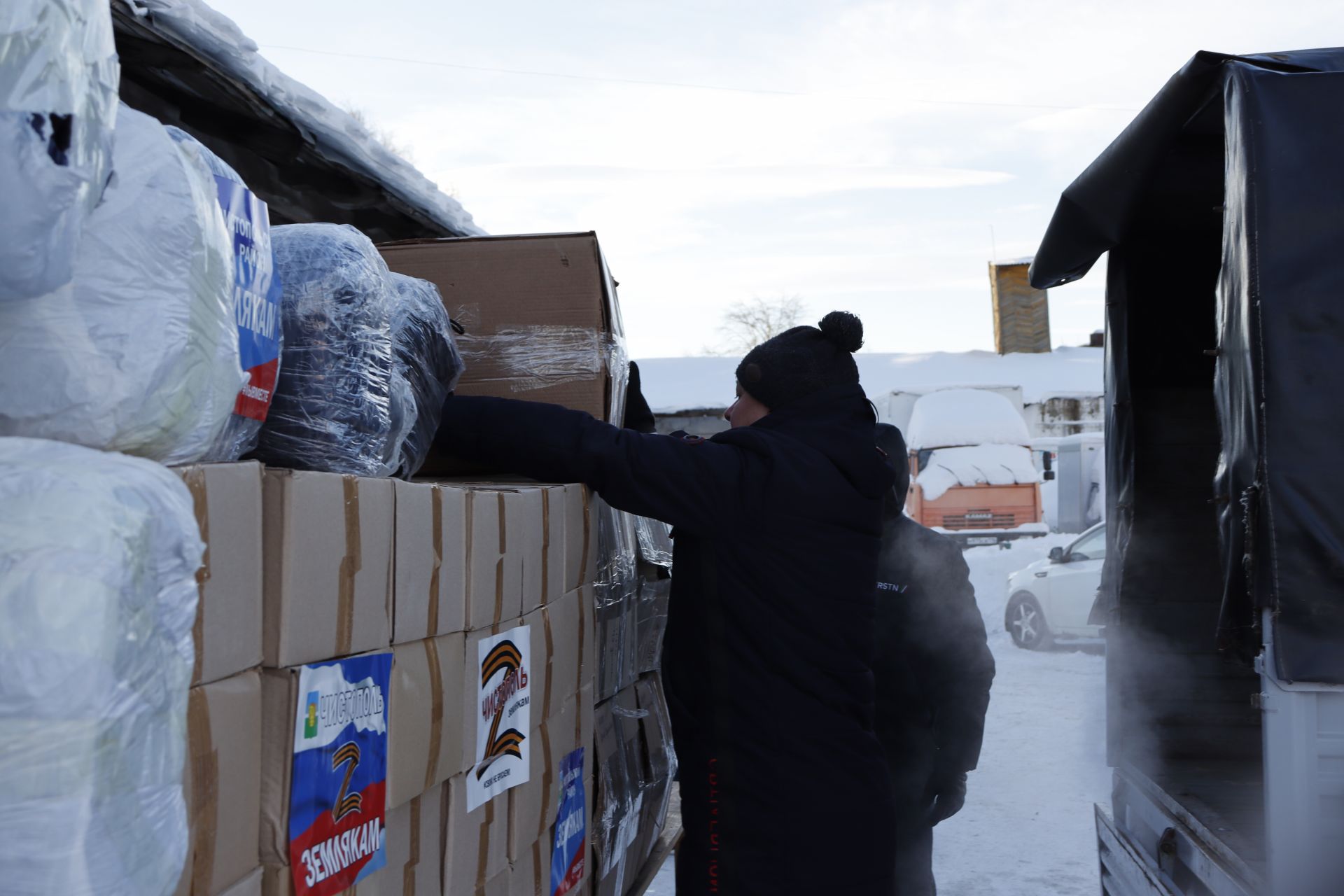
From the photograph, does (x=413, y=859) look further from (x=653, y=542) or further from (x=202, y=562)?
(x=653, y=542)

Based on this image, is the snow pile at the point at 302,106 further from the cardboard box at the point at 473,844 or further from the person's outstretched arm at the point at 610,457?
the cardboard box at the point at 473,844

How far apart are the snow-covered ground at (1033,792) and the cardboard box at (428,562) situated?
10.9 ft

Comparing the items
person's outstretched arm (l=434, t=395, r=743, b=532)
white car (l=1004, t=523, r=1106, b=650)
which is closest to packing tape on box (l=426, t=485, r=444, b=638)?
person's outstretched arm (l=434, t=395, r=743, b=532)

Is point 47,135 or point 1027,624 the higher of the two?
point 47,135

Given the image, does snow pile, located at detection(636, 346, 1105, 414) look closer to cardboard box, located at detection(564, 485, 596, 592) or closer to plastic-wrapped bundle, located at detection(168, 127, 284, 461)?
cardboard box, located at detection(564, 485, 596, 592)

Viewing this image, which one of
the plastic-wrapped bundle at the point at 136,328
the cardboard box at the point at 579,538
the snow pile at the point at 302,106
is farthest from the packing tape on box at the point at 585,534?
the plastic-wrapped bundle at the point at 136,328

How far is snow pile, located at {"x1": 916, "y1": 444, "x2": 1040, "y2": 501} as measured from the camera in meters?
17.4

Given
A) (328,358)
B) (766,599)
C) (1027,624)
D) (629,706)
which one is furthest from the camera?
(1027,624)

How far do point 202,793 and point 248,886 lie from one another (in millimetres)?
177

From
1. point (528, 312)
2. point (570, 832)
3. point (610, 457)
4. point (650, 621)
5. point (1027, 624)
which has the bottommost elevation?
point (1027, 624)

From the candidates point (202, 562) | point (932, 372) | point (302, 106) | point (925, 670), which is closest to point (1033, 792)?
point (925, 670)

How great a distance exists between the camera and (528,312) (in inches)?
114

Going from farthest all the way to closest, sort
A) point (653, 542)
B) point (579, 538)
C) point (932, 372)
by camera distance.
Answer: point (932, 372) → point (653, 542) → point (579, 538)

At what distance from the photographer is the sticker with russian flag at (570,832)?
2.60 metres
